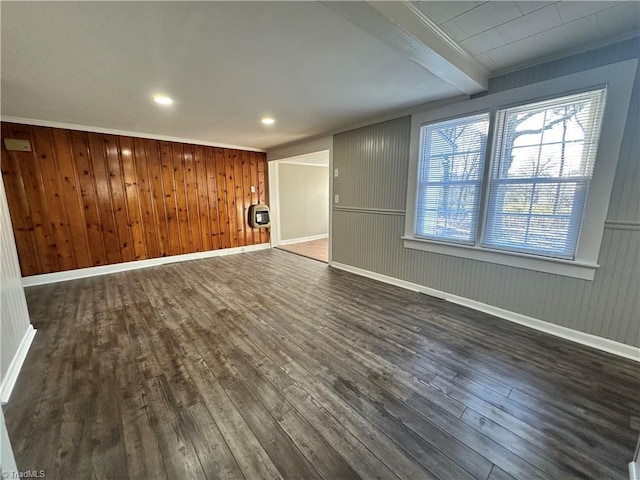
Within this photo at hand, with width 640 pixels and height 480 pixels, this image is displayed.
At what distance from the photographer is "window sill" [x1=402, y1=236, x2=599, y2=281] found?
2.26m

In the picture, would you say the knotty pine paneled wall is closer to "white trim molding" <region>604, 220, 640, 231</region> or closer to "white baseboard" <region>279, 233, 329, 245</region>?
"white baseboard" <region>279, 233, 329, 245</region>

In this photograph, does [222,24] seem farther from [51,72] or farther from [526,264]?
[526,264]

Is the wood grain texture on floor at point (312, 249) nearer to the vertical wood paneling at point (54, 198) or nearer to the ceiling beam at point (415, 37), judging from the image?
the ceiling beam at point (415, 37)

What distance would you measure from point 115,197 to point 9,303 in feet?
9.06

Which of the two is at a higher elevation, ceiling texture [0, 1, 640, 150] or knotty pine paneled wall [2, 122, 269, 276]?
ceiling texture [0, 1, 640, 150]

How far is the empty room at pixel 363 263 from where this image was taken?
1420 millimetres

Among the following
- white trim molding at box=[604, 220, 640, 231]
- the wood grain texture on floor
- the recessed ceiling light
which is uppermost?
the recessed ceiling light

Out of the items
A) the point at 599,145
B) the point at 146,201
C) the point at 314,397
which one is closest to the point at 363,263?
the point at 314,397

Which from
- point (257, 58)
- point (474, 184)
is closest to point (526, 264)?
point (474, 184)

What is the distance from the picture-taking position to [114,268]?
173 inches

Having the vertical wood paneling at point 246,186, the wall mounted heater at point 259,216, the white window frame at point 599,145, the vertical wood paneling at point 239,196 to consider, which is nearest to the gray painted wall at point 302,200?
the wall mounted heater at point 259,216

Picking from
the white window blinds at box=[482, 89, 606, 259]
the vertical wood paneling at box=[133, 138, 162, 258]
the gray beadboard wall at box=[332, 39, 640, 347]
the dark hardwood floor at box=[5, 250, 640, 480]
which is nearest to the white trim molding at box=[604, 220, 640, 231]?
the gray beadboard wall at box=[332, 39, 640, 347]

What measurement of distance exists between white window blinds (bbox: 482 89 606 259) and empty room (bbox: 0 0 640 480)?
0.02m

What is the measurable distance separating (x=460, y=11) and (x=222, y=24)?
156cm
